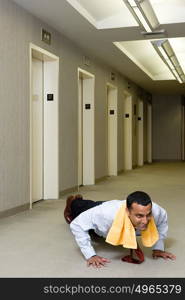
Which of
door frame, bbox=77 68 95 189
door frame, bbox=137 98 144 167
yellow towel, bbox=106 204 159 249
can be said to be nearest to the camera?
yellow towel, bbox=106 204 159 249

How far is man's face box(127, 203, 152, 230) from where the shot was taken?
309 cm

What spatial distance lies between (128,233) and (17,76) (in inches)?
135

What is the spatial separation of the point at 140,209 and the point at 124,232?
0.35 meters

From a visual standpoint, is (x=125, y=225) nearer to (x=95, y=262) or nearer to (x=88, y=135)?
(x=95, y=262)

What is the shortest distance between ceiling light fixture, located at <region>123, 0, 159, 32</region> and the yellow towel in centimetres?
324

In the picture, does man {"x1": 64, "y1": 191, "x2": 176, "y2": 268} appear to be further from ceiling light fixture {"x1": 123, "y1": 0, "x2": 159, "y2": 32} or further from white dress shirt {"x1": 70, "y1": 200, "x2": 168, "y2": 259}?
ceiling light fixture {"x1": 123, "y1": 0, "x2": 159, "y2": 32}

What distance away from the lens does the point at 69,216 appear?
199 inches

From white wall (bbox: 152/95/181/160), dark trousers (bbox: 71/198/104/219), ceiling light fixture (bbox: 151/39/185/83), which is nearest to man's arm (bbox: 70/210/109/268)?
dark trousers (bbox: 71/198/104/219)

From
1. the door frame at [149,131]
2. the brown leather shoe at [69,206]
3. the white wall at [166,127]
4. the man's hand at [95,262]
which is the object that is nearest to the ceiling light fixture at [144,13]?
the brown leather shoe at [69,206]

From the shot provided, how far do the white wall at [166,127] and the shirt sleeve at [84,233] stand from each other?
51.6 feet

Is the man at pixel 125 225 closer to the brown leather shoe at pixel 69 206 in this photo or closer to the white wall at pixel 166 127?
the brown leather shoe at pixel 69 206

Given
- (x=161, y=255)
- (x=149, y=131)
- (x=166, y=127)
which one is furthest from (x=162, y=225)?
(x=166, y=127)

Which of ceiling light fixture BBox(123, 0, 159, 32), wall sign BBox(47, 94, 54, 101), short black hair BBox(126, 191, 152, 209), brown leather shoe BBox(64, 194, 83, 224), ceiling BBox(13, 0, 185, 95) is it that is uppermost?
ceiling BBox(13, 0, 185, 95)

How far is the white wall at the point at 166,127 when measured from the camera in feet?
61.7
